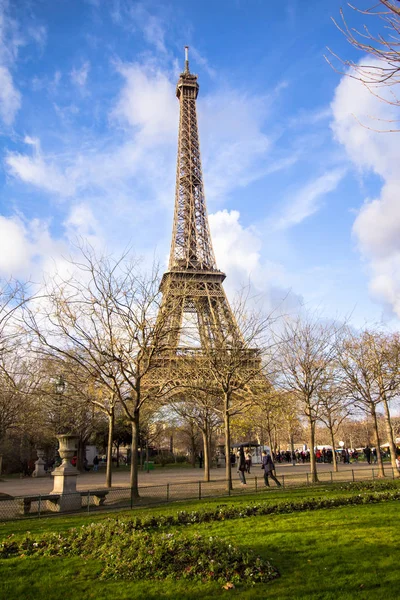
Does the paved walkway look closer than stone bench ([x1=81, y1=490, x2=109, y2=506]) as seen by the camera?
No

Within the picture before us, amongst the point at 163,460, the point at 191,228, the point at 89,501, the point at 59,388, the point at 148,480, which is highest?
the point at 191,228

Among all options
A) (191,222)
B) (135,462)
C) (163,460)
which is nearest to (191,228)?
(191,222)

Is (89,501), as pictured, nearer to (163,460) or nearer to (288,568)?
(288,568)

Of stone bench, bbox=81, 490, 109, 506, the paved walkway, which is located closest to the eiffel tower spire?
the paved walkway

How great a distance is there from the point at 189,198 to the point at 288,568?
2188 inches

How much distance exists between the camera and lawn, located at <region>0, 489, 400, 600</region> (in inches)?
255

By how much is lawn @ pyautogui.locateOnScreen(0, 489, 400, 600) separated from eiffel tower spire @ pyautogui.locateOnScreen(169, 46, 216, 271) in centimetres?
4475

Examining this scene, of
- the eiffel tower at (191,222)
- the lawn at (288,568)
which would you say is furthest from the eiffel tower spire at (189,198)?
the lawn at (288,568)

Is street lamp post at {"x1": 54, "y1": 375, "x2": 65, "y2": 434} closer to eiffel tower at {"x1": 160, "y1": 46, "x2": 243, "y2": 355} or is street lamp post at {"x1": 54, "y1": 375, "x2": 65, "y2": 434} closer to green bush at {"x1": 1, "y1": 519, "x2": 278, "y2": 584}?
green bush at {"x1": 1, "y1": 519, "x2": 278, "y2": 584}

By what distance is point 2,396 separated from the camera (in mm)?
31141

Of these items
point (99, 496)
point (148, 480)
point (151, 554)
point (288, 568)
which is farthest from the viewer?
point (148, 480)

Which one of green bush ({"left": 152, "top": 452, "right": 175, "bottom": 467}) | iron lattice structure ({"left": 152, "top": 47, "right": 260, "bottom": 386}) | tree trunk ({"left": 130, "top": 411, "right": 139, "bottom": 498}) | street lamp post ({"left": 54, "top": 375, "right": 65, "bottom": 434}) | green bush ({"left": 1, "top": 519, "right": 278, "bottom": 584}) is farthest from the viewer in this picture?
green bush ({"left": 152, "top": 452, "right": 175, "bottom": 467})

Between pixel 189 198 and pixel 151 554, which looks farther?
pixel 189 198

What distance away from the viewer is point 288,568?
24.4 feet
